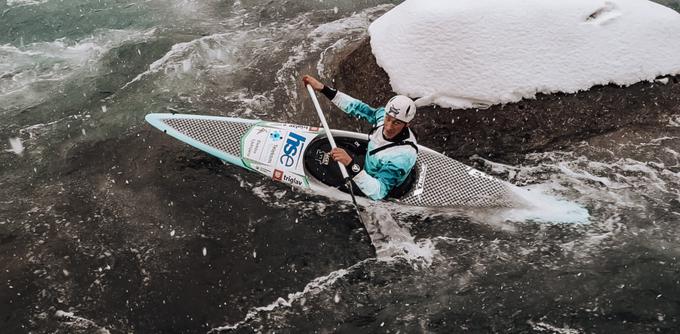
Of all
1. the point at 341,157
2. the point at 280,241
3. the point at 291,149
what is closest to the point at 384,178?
the point at 341,157

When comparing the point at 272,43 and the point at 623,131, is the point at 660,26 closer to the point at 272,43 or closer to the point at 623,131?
the point at 623,131

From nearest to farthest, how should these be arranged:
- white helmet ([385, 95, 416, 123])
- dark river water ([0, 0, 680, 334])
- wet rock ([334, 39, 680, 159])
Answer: white helmet ([385, 95, 416, 123]) < dark river water ([0, 0, 680, 334]) < wet rock ([334, 39, 680, 159])

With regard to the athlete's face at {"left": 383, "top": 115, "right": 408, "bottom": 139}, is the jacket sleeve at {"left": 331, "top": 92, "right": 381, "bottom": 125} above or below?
below

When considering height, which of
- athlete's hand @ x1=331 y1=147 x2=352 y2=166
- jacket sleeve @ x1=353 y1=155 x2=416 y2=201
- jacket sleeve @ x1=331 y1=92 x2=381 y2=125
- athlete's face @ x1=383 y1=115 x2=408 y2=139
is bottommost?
jacket sleeve @ x1=353 y1=155 x2=416 y2=201

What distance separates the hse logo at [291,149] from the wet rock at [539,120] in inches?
69.0

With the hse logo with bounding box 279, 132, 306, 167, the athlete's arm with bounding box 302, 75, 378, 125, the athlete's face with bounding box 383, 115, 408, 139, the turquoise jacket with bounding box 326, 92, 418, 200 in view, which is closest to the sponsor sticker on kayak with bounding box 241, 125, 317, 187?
the hse logo with bounding box 279, 132, 306, 167

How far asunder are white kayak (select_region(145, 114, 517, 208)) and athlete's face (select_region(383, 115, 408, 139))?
92 cm

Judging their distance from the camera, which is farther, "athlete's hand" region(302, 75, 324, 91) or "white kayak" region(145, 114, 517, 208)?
"athlete's hand" region(302, 75, 324, 91)

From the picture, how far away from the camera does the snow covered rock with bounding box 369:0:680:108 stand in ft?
23.1

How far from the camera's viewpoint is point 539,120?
283 inches

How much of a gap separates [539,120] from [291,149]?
327 centimetres

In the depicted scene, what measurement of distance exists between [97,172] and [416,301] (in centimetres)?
441

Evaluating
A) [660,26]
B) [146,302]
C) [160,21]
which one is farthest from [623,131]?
[160,21]

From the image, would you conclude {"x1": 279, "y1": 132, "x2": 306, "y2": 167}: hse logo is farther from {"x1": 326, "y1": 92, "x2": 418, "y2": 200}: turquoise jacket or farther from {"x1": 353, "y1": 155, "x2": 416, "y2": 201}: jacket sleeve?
{"x1": 353, "y1": 155, "x2": 416, "y2": 201}: jacket sleeve
